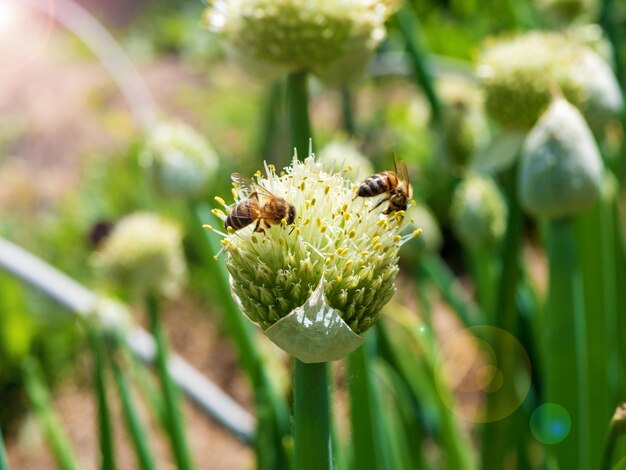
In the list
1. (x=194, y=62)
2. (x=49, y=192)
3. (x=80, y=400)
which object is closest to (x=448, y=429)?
(x=80, y=400)

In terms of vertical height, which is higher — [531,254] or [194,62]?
[194,62]

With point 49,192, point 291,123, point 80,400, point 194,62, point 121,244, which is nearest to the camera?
point 291,123

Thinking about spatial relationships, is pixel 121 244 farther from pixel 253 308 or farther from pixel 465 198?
pixel 253 308

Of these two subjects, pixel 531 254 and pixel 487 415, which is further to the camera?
pixel 531 254

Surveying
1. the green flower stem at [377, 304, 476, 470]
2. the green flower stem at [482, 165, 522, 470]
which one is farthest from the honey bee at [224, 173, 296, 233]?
the green flower stem at [482, 165, 522, 470]

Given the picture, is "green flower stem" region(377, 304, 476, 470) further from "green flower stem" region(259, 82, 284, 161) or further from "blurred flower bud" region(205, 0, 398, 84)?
"green flower stem" region(259, 82, 284, 161)

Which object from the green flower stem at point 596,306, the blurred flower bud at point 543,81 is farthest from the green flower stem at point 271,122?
the green flower stem at point 596,306

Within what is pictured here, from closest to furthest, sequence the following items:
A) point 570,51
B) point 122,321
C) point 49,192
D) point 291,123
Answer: point 291,123, point 570,51, point 122,321, point 49,192
